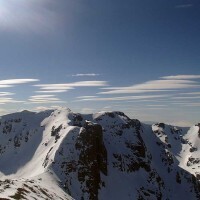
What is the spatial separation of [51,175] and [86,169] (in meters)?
30.5

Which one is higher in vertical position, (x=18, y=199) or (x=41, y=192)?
(x=18, y=199)

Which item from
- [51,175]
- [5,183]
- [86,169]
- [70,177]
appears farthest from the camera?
[86,169]

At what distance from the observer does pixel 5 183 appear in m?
101

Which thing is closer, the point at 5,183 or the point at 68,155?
the point at 5,183

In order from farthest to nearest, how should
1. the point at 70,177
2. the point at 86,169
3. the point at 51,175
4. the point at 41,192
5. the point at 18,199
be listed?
the point at 86,169 → the point at 70,177 → the point at 51,175 → the point at 41,192 → the point at 18,199

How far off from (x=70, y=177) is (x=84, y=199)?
14437 mm

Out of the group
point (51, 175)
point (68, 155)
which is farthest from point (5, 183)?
point (68, 155)

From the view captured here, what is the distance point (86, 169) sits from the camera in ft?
643

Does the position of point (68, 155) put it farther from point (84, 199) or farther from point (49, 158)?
point (84, 199)

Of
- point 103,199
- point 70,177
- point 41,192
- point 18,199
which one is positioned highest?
point 18,199

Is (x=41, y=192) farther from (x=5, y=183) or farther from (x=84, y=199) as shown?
(x=84, y=199)

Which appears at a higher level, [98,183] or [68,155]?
[68,155]

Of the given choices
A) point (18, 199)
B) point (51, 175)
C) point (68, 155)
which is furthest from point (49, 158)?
point (18, 199)

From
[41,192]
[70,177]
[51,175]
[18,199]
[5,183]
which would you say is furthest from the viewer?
[70,177]
